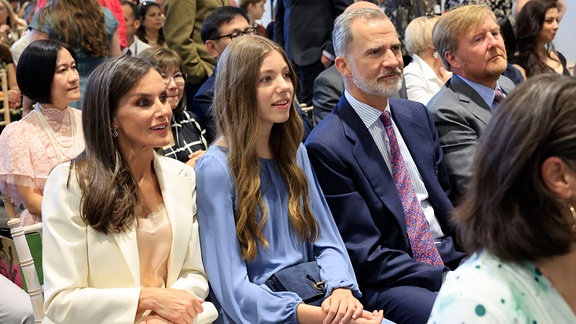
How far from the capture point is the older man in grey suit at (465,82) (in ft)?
11.0

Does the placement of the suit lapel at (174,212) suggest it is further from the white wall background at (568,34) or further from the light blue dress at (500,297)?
the white wall background at (568,34)

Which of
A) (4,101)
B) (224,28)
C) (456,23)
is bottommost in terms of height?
(4,101)

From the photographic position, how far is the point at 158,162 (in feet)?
8.68

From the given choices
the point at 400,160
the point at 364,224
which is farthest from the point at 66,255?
the point at 400,160

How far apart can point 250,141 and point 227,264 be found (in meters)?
0.42

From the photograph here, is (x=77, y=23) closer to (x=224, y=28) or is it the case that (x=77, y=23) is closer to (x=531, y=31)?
(x=224, y=28)

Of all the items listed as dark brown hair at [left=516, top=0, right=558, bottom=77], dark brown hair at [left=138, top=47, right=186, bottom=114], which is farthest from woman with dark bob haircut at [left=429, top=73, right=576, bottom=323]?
dark brown hair at [left=516, top=0, right=558, bottom=77]

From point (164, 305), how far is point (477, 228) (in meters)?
1.26

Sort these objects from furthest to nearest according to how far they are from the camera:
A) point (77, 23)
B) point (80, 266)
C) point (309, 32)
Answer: point (309, 32), point (77, 23), point (80, 266)

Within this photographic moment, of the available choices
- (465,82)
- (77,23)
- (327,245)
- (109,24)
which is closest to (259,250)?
(327,245)

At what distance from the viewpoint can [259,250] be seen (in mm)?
2670

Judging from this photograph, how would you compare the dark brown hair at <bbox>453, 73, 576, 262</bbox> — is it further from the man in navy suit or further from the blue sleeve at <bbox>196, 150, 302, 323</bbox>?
the man in navy suit

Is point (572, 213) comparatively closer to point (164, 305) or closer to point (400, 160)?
point (164, 305)

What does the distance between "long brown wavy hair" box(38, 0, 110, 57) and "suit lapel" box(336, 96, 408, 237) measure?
6.60 ft
